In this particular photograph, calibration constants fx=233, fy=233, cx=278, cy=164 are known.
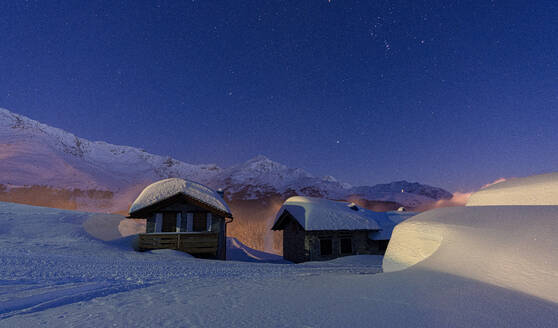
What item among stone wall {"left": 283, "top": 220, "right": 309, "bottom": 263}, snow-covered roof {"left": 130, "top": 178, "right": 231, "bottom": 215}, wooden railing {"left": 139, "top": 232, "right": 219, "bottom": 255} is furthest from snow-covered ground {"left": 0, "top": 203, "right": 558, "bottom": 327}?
stone wall {"left": 283, "top": 220, "right": 309, "bottom": 263}

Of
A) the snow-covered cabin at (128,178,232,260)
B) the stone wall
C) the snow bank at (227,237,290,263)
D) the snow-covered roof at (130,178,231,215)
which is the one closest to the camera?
the snow-covered cabin at (128,178,232,260)

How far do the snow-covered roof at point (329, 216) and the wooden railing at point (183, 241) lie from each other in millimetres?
7050

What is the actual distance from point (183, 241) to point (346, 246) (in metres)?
12.2

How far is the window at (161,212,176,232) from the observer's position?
13.5 m

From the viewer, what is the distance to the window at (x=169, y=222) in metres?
13.5

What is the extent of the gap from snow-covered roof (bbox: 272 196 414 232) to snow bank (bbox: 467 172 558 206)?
13.9 metres

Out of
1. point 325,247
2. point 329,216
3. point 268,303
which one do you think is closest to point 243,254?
point 325,247

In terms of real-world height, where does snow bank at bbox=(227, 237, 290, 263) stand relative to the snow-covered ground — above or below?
below

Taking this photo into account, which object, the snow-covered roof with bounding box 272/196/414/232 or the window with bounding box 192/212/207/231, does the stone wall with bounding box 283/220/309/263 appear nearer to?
the snow-covered roof with bounding box 272/196/414/232

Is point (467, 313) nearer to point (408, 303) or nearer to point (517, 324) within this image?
point (517, 324)

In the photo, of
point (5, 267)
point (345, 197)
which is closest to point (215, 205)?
point (5, 267)

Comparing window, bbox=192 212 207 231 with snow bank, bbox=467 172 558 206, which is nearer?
snow bank, bbox=467 172 558 206

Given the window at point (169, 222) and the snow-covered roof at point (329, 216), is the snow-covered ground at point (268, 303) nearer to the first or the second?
the window at point (169, 222)

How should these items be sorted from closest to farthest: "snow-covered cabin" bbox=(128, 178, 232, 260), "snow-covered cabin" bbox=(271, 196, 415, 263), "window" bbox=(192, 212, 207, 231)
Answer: "snow-covered cabin" bbox=(128, 178, 232, 260) < "window" bbox=(192, 212, 207, 231) < "snow-covered cabin" bbox=(271, 196, 415, 263)
